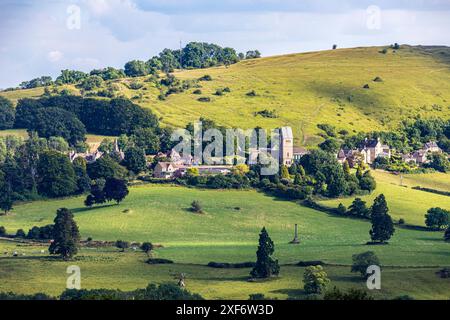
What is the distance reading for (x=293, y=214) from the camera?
10969 centimetres

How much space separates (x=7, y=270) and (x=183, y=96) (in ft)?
340

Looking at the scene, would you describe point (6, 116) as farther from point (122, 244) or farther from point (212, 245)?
point (212, 245)

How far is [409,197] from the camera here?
119375 millimetres

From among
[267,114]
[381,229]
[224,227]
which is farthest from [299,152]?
[381,229]

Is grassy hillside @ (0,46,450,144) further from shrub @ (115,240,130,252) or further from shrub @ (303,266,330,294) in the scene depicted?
shrub @ (303,266,330,294)

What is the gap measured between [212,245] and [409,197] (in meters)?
35.0

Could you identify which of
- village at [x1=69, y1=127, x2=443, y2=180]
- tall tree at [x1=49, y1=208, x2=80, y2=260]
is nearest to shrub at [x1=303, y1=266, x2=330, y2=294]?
tall tree at [x1=49, y1=208, x2=80, y2=260]

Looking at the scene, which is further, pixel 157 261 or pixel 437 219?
pixel 437 219

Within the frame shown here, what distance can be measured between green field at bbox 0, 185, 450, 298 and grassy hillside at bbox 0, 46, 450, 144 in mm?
42926

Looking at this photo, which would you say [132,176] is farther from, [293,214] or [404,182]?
[404,182]

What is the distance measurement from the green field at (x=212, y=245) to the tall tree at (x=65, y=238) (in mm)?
1162

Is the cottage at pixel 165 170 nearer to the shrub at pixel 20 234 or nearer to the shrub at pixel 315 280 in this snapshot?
the shrub at pixel 20 234

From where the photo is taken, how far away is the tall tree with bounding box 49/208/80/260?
278ft
